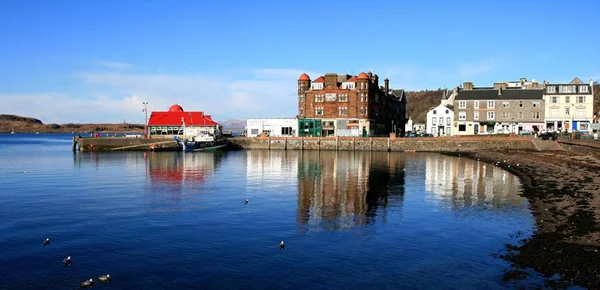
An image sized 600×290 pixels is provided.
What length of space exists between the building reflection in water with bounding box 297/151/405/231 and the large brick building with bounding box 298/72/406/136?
48.2 m

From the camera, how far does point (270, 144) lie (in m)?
119

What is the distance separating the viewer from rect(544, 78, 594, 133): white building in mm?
112688

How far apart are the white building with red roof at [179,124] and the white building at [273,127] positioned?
347 inches

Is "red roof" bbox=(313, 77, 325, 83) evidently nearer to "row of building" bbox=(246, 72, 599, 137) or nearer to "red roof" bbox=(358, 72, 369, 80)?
"row of building" bbox=(246, 72, 599, 137)

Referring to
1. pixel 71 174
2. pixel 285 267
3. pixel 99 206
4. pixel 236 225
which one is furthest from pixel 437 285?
pixel 71 174

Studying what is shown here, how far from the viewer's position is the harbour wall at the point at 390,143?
101m

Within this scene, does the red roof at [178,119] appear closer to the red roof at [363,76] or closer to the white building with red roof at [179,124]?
the white building with red roof at [179,124]

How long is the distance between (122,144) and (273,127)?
115 feet

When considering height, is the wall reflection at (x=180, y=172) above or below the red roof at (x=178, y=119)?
below

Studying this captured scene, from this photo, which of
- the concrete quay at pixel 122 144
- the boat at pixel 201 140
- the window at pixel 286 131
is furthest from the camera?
the window at pixel 286 131

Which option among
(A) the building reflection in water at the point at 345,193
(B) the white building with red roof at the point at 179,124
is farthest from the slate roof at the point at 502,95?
(B) the white building with red roof at the point at 179,124

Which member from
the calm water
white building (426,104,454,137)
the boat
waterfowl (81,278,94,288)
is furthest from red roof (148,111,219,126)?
waterfowl (81,278,94,288)

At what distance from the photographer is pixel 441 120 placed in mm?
125188

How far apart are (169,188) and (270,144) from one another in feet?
230
